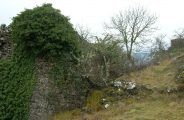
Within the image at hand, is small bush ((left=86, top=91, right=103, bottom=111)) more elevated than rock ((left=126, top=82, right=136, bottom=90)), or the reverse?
rock ((left=126, top=82, right=136, bottom=90))

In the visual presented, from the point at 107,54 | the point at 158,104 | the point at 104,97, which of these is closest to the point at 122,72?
the point at 107,54

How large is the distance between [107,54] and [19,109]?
13.9 ft

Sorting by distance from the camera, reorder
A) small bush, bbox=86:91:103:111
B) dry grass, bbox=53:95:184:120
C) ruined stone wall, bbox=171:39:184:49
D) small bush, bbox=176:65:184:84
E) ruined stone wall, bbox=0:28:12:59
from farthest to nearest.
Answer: ruined stone wall, bbox=171:39:184:49 → ruined stone wall, bbox=0:28:12:59 → small bush, bbox=176:65:184:84 → small bush, bbox=86:91:103:111 → dry grass, bbox=53:95:184:120

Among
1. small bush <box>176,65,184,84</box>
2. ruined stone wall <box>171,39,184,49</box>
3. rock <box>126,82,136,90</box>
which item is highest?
ruined stone wall <box>171,39,184,49</box>

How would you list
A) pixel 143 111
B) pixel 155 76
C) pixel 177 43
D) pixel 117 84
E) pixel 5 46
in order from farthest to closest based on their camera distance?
pixel 177 43, pixel 155 76, pixel 5 46, pixel 117 84, pixel 143 111

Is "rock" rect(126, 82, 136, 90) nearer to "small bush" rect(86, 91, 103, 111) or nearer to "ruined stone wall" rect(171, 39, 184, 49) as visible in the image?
"small bush" rect(86, 91, 103, 111)

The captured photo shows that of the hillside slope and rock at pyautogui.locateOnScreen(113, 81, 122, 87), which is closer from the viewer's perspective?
the hillside slope

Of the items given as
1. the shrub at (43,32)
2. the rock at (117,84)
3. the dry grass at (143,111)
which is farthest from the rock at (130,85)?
the shrub at (43,32)

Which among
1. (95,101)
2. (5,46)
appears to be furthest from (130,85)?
(5,46)

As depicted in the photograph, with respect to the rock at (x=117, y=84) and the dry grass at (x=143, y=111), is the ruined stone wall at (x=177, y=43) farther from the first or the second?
the dry grass at (x=143, y=111)

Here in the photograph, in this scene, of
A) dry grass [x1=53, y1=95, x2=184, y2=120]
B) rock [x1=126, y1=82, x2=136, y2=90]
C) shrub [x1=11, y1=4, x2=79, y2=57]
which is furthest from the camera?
rock [x1=126, y1=82, x2=136, y2=90]

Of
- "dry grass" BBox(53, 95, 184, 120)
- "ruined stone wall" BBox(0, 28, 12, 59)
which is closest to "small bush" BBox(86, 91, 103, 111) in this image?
"dry grass" BBox(53, 95, 184, 120)

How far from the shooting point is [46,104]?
12.8 meters

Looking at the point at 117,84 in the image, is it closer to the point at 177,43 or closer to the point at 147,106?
the point at 147,106
